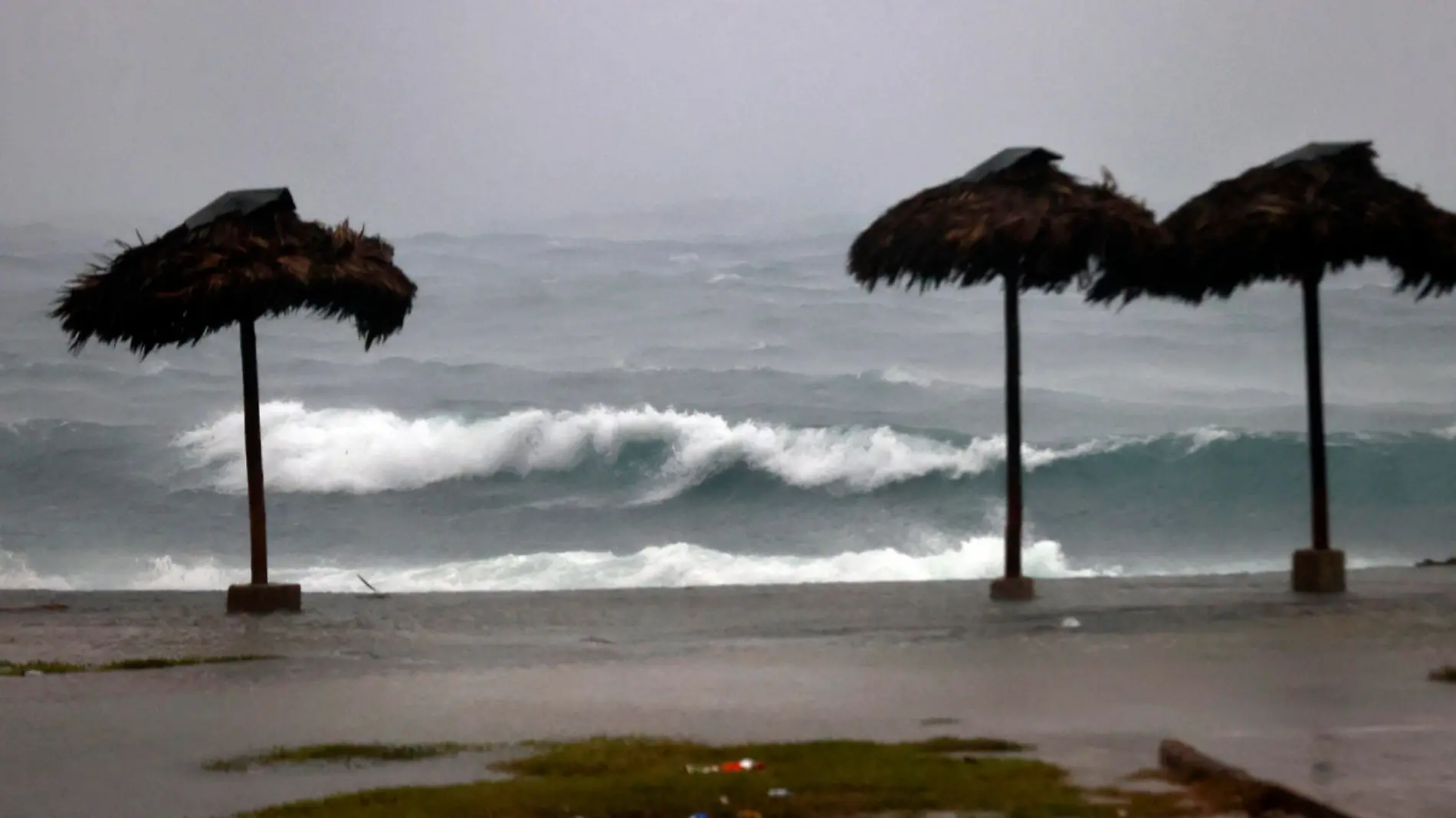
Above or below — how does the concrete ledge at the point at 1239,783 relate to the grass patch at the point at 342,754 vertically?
above

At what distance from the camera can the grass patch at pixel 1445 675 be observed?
1114cm

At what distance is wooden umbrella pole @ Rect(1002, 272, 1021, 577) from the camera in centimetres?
2038

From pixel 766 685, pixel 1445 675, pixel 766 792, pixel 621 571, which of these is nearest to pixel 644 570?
pixel 621 571

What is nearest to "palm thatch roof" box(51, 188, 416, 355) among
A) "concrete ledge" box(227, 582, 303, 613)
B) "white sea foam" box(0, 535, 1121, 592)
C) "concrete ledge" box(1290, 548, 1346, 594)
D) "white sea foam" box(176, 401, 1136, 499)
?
"concrete ledge" box(227, 582, 303, 613)

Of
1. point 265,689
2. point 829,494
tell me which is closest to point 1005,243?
point 265,689

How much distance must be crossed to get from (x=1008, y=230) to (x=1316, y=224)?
9.09 ft

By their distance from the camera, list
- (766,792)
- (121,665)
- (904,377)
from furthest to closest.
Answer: (904,377)
(121,665)
(766,792)

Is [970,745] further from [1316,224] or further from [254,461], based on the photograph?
[254,461]

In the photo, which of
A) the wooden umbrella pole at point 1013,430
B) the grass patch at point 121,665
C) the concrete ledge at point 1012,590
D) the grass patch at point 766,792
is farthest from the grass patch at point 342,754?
the wooden umbrella pole at point 1013,430

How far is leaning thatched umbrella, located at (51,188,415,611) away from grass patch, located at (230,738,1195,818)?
11.5 meters

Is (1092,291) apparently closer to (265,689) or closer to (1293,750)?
(265,689)

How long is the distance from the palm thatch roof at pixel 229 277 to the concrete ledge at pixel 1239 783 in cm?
1290

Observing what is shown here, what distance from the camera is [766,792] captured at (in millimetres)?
7445

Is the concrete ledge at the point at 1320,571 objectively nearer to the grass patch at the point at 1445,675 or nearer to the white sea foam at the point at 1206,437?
the grass patch at the point at 1445,675
